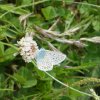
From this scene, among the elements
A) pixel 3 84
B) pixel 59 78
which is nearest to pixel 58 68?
pixel 59 78

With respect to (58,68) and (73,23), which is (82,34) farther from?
(58,68)

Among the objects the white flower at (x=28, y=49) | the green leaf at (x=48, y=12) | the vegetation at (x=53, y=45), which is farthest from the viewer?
the green leaf at (x=48, y=12)

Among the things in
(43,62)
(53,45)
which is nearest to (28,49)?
(43,62)

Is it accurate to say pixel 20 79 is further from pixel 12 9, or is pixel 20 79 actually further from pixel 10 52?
pixel 12 9

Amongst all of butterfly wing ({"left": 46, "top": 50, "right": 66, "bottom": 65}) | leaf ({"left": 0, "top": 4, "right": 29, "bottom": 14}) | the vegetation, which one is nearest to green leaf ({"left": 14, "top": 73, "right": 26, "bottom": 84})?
the vegetation

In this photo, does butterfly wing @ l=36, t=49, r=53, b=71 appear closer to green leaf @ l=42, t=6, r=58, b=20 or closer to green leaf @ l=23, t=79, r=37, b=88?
green leaf @ l=23, t=79, r=37, b=88

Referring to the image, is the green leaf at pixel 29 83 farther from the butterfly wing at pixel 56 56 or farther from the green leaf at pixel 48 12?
the green leaf at pixel 48 12

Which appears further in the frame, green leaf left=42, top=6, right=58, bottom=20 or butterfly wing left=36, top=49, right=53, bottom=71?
green leaf left=42, top=6, right=58, bottom=20

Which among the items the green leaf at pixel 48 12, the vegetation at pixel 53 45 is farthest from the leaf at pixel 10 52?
the green leaf at pixel 48 12
